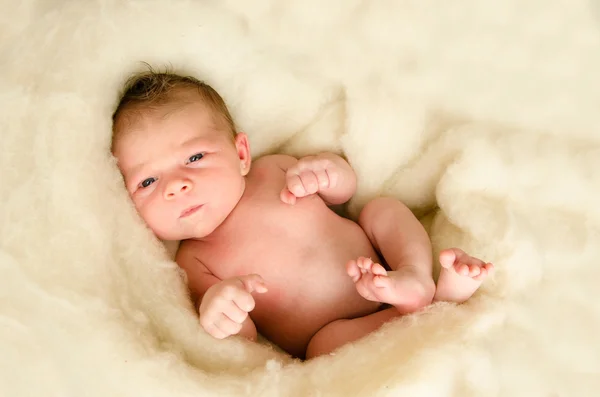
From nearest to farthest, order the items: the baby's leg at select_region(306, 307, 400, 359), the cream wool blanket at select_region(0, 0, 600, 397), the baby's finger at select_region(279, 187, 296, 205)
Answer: the cream wool blanket at select_region(0, 0, 600, 397)
the baby's leg at select_region(306, 307, 400, 359)
the baby's finger at select_region(279, 187, 296, 205)

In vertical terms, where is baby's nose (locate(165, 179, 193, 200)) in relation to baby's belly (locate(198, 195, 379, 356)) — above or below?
above

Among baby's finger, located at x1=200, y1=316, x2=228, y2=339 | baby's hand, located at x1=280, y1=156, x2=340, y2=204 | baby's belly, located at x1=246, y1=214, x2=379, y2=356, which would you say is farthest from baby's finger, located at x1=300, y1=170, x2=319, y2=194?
baby's finger, located at x1=200, y1=316, x2=228, y2=339

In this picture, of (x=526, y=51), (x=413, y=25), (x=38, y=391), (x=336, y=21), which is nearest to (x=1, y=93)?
(x=38, y=391)

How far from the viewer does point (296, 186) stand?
3.73ft

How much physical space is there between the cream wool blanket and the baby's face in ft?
0.15

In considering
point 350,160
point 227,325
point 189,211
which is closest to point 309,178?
point 350,160

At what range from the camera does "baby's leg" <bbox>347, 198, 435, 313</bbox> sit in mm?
966

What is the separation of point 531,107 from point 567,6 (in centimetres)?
18

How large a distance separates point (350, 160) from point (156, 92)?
398mm

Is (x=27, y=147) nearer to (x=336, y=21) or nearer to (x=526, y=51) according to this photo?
(x=336, y=21)

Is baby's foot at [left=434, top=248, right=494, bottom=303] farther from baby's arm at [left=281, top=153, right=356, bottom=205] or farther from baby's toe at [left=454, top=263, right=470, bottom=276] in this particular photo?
baby's arm at [left=281, top=153, right=356, bottom=205]

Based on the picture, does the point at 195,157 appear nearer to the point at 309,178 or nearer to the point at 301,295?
the point at 309,178

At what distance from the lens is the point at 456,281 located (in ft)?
3.19

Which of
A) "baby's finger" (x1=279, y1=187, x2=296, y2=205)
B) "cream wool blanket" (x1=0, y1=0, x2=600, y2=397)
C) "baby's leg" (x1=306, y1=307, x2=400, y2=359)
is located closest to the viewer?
"cream wool blanket" (x1=0, y1=0, x2=600, y2=397)
